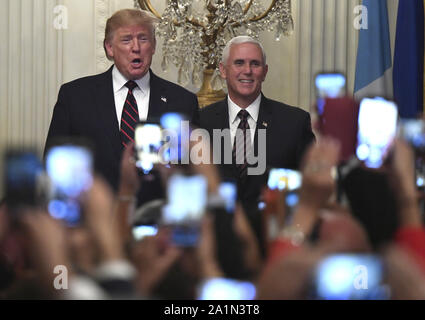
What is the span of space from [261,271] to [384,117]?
359 mm

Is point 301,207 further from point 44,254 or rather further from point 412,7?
point 412,7

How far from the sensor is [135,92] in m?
2.43

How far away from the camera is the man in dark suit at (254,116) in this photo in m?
2.31

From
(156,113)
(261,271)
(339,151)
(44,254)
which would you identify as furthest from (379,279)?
(156,113)

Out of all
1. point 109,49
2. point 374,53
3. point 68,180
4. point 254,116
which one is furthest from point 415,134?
point 374,53

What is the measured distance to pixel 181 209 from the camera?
1002 millimetres

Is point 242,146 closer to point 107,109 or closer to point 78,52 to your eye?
point 107,109

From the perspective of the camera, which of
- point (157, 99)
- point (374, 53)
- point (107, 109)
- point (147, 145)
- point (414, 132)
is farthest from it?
point (374, 53)

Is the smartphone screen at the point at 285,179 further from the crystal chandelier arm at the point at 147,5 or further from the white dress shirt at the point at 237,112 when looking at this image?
the crystal chandelier arm at the point at 147,5

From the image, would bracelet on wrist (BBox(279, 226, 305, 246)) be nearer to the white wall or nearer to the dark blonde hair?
the dark blonde hair

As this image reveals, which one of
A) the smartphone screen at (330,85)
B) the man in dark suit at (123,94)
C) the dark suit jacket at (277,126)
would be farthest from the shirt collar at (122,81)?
the smartphone screen at (330,85)

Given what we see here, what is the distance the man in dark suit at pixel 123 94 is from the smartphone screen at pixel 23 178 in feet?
3.84

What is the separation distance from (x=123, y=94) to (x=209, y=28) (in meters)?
1.81

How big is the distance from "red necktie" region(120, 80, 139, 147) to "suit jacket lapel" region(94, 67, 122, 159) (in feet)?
0.06
